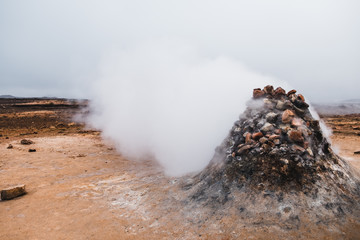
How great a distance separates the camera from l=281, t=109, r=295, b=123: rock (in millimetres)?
3409

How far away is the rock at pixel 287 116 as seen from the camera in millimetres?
3409

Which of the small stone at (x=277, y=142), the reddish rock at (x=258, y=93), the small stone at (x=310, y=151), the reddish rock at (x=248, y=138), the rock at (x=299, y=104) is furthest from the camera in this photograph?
the reddish rock at (x=258, y=93)

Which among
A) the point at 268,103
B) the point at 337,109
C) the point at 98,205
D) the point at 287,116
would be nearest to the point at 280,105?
the point at 268,103

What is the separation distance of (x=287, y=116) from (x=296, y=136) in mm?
406

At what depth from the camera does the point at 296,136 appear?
3.16m

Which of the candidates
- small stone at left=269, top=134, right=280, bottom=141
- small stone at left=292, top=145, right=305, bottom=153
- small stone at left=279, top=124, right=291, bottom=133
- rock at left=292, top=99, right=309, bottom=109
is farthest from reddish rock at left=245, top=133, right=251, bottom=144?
rock at left=292, top=99, right=309, bottom=109

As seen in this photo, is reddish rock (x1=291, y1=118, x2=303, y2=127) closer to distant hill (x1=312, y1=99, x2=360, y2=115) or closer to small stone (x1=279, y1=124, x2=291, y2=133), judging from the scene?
small stone (x1=279, y1=124, x2=291, y2=133)

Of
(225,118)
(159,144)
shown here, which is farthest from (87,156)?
(225,118)

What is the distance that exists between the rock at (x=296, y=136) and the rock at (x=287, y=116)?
272 millimetres

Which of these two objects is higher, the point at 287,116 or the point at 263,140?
the point at 287,116

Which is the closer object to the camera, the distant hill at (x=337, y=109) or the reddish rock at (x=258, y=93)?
the reddish rock at (x=258, y=93)

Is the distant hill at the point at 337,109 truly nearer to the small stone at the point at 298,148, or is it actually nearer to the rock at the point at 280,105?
the rock at the point at 280,105

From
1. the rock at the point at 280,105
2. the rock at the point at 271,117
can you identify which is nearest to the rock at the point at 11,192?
the rock at the point at 271,117

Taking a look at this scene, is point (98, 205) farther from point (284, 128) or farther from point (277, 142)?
point (284, 128)
